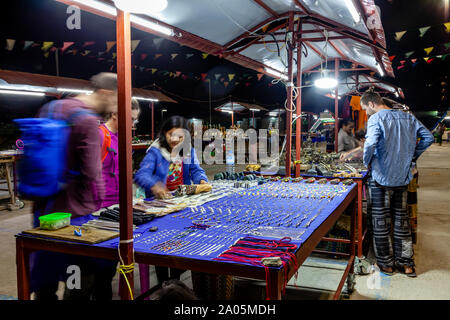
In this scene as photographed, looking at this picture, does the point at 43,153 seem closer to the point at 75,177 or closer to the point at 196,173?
the point at 75,177

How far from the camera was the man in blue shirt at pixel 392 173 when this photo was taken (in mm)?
3537

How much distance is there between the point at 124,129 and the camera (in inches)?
53.4

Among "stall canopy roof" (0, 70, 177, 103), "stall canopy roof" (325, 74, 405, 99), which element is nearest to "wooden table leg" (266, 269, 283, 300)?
"stall canopy roof" (0, 70, 177, 103)

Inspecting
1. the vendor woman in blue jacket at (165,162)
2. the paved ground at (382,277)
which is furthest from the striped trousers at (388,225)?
the vendor woman in blue jacket at (165,162)

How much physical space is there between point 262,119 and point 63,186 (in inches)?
849

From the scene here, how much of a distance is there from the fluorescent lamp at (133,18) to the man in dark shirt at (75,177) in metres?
0.80

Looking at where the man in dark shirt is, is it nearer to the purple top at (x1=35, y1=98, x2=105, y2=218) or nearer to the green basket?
the purple top at (x1=35, y1=98, x2=105, y2=218)

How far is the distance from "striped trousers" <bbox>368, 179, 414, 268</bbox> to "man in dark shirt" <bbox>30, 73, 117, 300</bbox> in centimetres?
290

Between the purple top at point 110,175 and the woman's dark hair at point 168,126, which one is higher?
the woman's dark hair at point 168,126

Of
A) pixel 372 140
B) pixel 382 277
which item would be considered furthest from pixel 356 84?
pixel 382 277

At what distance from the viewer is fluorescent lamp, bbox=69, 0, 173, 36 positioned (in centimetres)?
263

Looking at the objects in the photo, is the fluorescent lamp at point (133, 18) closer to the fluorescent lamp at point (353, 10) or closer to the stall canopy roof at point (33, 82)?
the fluorescent lamp at point (353, 10)

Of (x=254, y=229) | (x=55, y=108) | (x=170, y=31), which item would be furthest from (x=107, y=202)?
(x=170, y=31)

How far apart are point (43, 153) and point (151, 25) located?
206 centimetres
